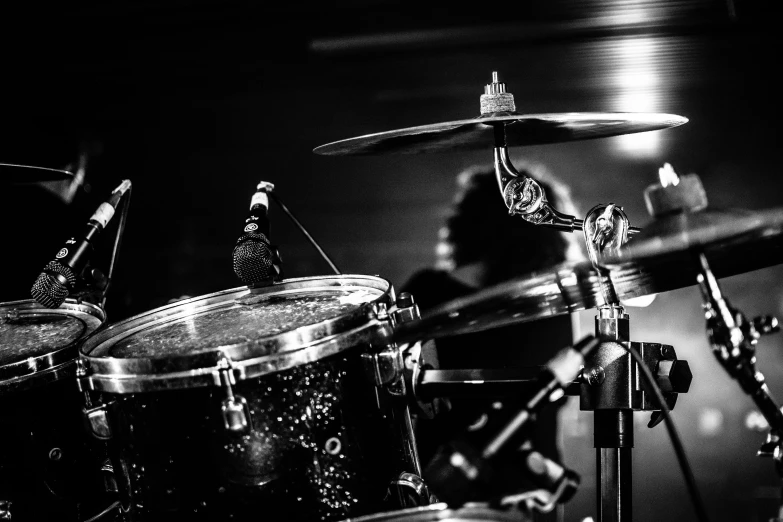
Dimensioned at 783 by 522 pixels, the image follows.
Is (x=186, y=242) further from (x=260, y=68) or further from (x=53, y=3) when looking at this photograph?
(x=53, y=3)

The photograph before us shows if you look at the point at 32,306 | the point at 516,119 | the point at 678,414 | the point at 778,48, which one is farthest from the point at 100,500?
the point at 778,48

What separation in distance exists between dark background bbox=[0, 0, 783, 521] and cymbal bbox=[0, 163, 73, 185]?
536mm

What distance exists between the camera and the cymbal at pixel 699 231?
0.94 meters

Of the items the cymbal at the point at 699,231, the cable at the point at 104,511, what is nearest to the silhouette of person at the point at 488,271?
the cable at the point at 104,511

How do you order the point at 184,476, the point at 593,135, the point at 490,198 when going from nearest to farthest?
the point at 184,476, the point at 593,135, the point at 490,198

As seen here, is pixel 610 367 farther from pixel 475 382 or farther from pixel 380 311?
pixel 380 311

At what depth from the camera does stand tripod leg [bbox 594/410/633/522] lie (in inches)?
59.4

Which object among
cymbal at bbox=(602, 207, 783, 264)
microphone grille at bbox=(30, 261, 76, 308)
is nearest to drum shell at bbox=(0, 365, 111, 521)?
microphone grille at bbox=(30, 261, 76, 308)

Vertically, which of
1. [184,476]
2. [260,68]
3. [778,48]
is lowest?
[184,476]

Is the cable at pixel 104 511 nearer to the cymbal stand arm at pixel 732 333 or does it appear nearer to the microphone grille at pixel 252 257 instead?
the microphone grille at pixel 252 257

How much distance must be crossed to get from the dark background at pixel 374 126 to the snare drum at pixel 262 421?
110 cm

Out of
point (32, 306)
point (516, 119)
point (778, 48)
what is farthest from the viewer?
point (32, 306)

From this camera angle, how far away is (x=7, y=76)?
A: 9.00ft

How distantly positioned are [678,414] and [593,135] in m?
1.07
